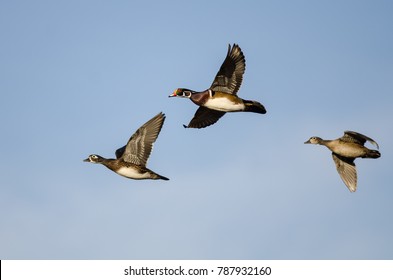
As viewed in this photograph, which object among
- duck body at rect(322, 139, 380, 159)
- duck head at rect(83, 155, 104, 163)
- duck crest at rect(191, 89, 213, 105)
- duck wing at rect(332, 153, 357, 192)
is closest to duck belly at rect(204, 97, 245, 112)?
duck crest at rect(191, 89, 213, 105)

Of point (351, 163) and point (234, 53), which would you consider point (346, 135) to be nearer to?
point (351, 163)

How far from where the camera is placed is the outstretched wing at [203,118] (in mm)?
24297

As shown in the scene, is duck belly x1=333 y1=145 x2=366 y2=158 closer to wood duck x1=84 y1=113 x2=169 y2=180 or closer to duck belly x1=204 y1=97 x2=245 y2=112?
duck belly x1=204 y1=97 x2=245 y2=112

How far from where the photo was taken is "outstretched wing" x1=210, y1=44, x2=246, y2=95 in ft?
76.9

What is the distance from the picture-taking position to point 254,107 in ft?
73.8

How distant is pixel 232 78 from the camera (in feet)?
77.3

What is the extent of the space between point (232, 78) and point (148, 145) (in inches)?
155

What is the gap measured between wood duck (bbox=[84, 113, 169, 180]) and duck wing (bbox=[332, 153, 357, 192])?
17.9ft

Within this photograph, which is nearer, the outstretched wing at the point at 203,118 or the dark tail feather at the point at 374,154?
the dark tail feather at the point at 374,154

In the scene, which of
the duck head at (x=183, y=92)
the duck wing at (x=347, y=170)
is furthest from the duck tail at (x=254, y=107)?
the duck wing at (x=347, y=170)

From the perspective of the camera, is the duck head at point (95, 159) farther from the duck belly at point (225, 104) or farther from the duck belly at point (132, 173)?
the duck belly at point (225, 104)

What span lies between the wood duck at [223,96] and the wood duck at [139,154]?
7.18 feet

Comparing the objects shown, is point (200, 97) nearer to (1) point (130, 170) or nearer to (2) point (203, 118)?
(2) point (203, 118)
